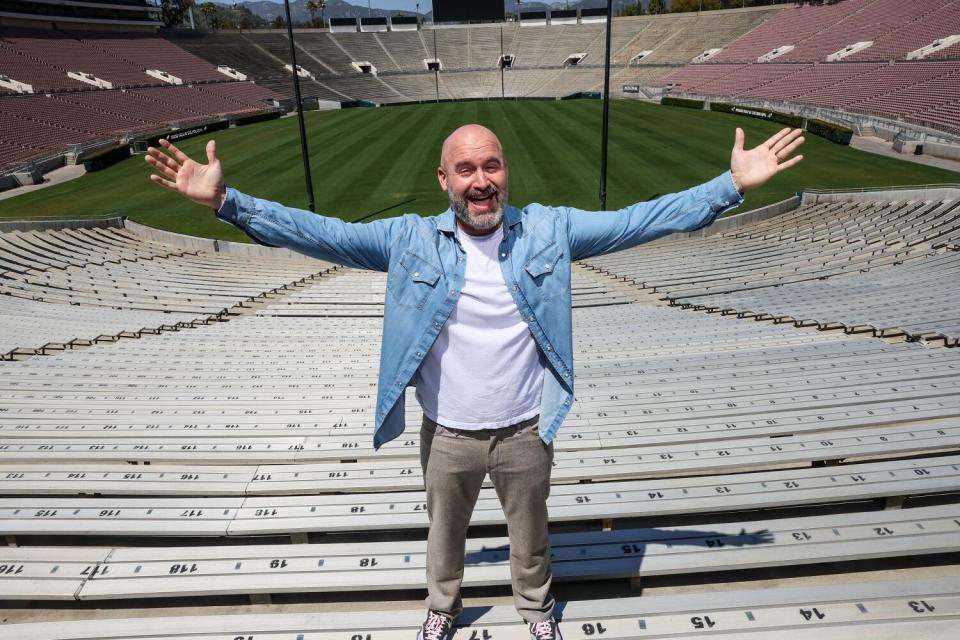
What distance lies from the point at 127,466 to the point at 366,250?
3.30 meters

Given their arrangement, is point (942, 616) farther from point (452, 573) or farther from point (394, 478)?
point (394, 478)

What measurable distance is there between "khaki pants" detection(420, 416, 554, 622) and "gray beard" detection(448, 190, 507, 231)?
3.07ft

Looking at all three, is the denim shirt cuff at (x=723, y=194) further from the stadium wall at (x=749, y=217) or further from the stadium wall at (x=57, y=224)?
the stadium wall at (x=57, y=224)

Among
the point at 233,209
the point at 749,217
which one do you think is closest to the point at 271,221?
the point at 233,209

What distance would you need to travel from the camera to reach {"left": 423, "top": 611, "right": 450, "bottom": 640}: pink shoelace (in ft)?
9.75

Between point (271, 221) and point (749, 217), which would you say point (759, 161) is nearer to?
point (271, 221)

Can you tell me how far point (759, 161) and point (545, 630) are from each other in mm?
2457

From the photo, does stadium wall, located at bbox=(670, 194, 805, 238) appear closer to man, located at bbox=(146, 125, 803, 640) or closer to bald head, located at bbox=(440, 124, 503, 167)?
man, located at bbox=(146, 125, 803, 640)

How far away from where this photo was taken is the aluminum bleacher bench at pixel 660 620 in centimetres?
287

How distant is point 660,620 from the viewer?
9.78 ft

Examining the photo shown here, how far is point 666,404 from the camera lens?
236 inches

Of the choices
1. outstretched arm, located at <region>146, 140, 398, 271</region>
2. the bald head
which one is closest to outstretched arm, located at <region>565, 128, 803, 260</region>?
the bald head

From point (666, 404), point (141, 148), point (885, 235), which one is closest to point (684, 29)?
point (141, 148)

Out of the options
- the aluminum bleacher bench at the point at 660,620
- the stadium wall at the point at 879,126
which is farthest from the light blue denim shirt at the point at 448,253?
the stadium wall at the point at 879,126
